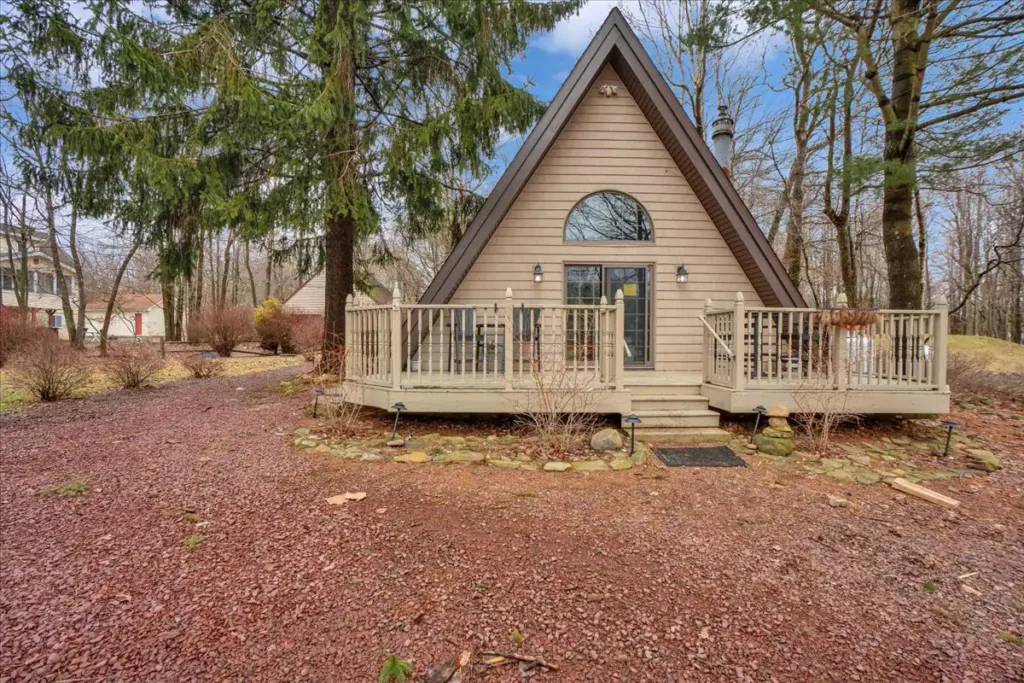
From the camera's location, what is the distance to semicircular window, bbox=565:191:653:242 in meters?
7.07

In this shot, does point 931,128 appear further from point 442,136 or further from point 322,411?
point 322,411

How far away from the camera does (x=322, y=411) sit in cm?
611

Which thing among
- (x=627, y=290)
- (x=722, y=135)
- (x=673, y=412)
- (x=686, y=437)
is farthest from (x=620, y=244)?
(x=722, y=135)

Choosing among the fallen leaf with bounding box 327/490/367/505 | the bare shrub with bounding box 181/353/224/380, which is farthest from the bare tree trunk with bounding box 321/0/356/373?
the bare shrub with bounding box 181/353/224/380

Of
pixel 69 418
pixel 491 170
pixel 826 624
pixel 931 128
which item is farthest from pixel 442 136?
pixel 931 128

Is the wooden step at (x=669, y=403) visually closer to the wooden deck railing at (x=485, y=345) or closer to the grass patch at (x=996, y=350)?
the wooden deck railing at (x=485, y=345)

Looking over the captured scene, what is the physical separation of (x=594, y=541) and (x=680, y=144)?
5.78m

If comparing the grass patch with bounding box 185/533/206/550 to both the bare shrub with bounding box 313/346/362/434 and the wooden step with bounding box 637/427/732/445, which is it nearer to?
the bare shrub with bounding box 313/346/362/434

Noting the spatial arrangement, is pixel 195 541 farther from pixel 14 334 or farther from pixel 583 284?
pixel 14 334

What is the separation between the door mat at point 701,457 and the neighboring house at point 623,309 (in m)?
0.41

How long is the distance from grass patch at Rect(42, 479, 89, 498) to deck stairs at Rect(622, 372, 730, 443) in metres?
5.08

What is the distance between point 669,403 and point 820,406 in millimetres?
1682

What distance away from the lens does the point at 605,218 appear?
7078 mm

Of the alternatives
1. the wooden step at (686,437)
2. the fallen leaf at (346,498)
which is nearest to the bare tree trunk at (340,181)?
the fallen leaf at (346,498)
